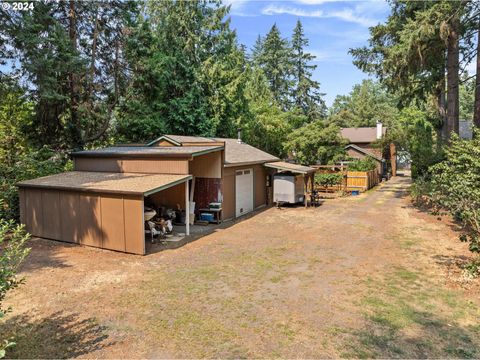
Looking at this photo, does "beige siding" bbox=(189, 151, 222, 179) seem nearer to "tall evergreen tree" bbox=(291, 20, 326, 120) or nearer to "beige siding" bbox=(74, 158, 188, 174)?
"beige siding" bbox=(74, 158, 188, 174)

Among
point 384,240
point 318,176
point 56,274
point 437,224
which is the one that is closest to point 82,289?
point 56,274

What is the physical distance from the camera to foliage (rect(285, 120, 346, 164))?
26359mm

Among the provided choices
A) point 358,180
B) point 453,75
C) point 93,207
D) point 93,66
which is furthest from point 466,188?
point 93,66

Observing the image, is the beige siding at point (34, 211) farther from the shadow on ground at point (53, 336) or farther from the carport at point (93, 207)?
the shadow on ground at point (53, 336)

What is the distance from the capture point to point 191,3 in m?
26.7

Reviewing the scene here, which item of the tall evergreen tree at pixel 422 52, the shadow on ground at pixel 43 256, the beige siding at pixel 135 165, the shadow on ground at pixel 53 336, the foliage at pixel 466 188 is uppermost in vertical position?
the tall evergreen tree at pixel 422 52

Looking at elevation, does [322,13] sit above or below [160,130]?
above

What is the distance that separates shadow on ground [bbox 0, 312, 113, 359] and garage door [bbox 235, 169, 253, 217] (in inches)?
413

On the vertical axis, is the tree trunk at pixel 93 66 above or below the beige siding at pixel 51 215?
above

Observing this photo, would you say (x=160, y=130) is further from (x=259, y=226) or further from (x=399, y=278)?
(x=399, y=278)

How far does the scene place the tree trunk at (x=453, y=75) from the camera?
52.0 feet

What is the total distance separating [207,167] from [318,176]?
12.5 m

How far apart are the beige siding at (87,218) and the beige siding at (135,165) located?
9.53ft

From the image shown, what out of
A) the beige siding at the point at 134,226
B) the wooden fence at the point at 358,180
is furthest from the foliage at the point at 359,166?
the beige siding at the point at 134,226
